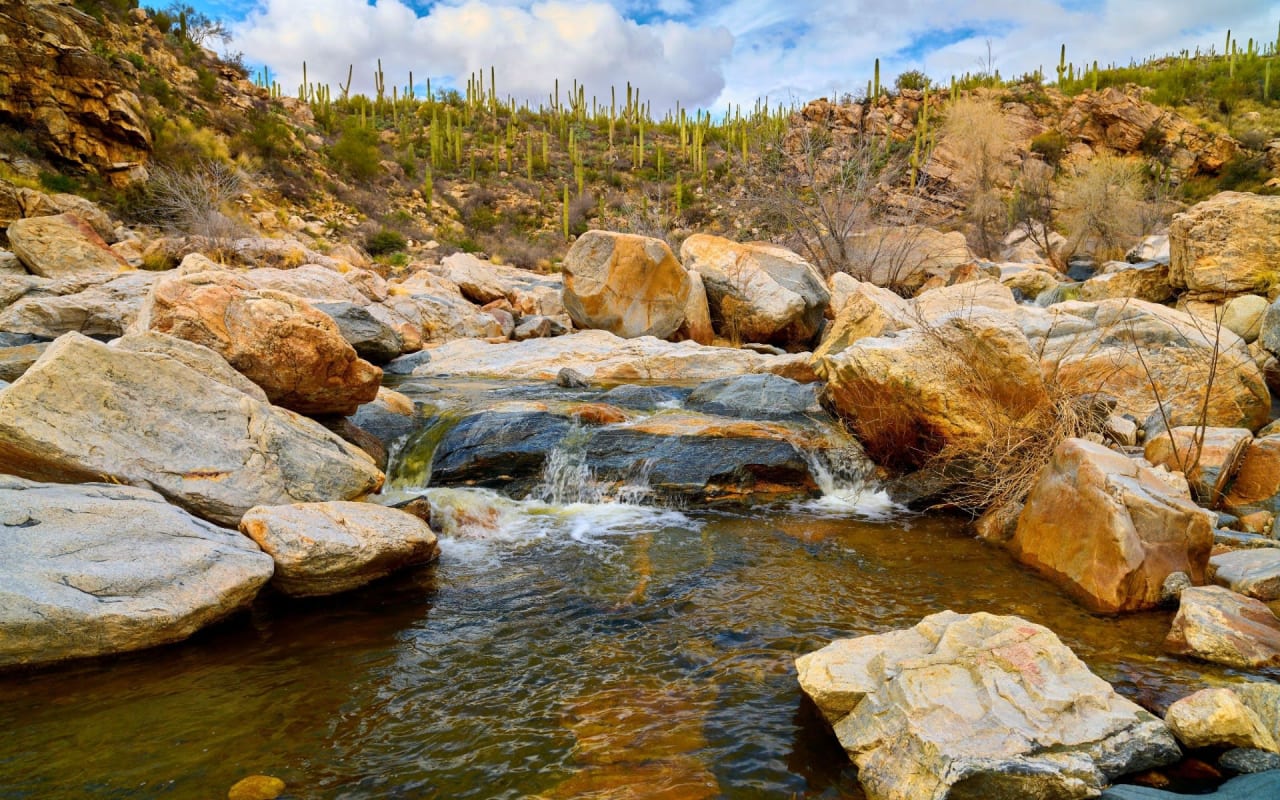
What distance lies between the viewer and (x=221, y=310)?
232 inches

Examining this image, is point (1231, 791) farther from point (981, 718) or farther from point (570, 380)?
point (570, 380)

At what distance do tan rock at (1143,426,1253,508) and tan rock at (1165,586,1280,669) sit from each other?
190cm

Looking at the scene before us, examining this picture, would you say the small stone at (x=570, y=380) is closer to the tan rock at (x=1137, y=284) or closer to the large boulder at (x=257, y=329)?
the large boulder at (x=257, y=329)

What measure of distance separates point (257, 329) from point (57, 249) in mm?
8809

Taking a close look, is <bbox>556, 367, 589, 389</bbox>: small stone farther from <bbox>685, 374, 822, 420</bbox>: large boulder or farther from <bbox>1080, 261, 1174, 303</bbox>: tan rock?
<bbox>1080, 261, 1174, 303</bbox>: tan rock

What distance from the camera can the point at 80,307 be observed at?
8836 mm

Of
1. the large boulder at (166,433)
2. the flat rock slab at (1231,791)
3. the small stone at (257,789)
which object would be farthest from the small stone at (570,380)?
the flat rock slab at (1231,791)

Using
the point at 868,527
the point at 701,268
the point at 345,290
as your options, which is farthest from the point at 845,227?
the point at 868,527

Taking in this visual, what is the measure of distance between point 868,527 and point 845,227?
39.1 feet

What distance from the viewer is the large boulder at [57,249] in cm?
1139

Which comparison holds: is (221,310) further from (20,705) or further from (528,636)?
(528,636)

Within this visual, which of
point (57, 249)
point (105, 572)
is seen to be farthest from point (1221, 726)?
point (57, 249)

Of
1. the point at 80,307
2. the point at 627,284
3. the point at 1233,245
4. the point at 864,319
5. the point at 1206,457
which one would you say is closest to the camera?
the point at 1206,457

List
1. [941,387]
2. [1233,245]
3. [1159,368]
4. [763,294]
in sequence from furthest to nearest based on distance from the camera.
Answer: [763,294] → [1233,245] → [1159,368] → [941,387]
